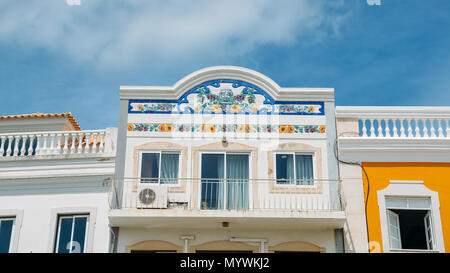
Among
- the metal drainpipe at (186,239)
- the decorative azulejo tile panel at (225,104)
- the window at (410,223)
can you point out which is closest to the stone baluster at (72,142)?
the decorative azulejo tile panel at (225,104)

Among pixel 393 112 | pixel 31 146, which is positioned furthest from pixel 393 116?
pixel 31 146

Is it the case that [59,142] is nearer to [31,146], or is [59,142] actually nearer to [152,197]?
[31,146]

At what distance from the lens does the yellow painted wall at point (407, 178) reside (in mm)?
16625

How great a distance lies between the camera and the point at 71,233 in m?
16.7

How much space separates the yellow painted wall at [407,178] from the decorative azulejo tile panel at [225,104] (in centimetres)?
219

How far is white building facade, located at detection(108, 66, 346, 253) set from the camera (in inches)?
647

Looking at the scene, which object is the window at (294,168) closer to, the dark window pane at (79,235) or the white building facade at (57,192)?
the white building facade at (57,192)

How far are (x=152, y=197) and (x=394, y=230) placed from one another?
608 cm

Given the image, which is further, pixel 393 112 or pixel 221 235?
pixel 393 112

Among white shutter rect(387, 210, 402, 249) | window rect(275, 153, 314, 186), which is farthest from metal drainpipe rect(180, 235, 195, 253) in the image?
white shutter rect(387, 210, 402, 249)

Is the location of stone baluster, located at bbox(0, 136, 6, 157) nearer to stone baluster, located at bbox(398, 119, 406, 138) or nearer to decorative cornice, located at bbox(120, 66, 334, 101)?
decorative cornice, located at bbox(120, 66, 334, 101)

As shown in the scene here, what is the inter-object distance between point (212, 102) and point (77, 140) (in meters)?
3.76
